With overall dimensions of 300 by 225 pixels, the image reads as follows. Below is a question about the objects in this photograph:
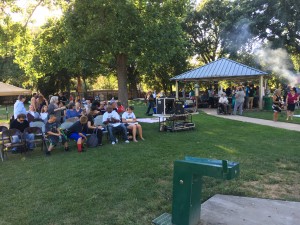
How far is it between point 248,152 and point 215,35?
30125 mm

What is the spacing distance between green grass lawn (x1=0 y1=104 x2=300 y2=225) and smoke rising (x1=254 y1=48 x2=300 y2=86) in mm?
22092

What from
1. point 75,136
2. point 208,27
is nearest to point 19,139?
point 75,136

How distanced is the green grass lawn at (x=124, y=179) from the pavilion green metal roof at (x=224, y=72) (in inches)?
455

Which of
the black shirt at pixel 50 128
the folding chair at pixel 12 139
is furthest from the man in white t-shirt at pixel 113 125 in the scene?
the folding chair at pixel 12 139

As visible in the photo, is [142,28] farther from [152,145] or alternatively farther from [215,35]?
[215,35]

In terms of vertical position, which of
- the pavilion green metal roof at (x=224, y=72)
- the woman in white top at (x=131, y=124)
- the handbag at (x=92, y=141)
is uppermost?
the pavilion green metal roof at (x=224, y=72)

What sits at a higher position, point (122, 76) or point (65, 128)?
point (122, 76)

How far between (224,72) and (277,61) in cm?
1195

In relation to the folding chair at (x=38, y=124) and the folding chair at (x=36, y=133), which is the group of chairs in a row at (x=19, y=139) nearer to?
the folding chair at (x=36, y=133)

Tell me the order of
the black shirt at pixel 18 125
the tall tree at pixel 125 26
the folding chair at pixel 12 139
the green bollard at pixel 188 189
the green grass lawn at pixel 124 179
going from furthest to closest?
the tall tree at pixel 125 26 < the black shirt at pixel 18 125 < the folding chair at pixel 12 139 < the green grass lawn at pixel 124 179 < the green bollard at pixel 188 189

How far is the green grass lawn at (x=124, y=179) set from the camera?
14.9 feet

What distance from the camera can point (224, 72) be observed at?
21.5 m

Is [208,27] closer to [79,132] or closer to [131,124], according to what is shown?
[131,124]

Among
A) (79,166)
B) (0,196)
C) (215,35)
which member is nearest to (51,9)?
(79,166)
